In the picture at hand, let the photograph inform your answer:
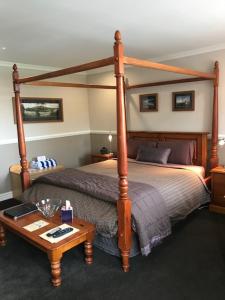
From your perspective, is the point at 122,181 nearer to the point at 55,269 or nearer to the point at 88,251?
the point at 88,251

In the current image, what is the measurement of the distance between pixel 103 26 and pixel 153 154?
2.25m

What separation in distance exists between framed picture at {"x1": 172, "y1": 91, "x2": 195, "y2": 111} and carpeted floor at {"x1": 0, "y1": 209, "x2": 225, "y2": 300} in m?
2.19

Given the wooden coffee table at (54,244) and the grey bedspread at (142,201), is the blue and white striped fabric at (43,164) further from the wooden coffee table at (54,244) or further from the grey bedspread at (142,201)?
the wooden coffee table at (54,244)

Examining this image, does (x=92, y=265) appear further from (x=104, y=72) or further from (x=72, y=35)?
(x=104, y=72)

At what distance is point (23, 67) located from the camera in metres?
4.92

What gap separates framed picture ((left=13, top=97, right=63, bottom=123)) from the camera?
16.4 ft

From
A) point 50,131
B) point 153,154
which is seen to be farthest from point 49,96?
point 153,154

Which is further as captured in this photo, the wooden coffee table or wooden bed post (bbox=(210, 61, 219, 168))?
wooden bed post (bbox=(210, 61, 219, 168))

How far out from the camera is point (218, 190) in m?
3.80

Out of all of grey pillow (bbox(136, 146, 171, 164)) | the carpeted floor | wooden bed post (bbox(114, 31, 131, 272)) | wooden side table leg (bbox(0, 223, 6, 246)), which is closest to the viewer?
the carpeted floor

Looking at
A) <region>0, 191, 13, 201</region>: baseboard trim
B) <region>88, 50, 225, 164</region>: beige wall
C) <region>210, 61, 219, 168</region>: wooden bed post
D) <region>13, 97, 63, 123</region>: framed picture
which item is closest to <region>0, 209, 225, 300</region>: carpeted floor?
<region>210, 61, 219, 168</region>: wooden bed post

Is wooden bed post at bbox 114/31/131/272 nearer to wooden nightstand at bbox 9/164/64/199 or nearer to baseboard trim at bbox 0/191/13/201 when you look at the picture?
wooden nightstand at bbox 9/164/64/199

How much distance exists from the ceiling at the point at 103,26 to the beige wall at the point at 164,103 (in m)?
0.32

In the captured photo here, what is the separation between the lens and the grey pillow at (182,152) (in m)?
4.21
